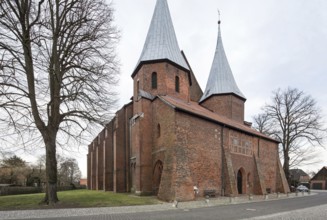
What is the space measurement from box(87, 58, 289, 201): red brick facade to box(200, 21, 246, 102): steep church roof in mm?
Result: 7054

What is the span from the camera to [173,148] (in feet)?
70.9

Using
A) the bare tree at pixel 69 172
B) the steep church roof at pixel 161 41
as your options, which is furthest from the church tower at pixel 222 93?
the bare tree at pixel 69 172

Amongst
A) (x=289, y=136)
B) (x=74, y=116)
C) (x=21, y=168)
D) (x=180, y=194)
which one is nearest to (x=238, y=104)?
(x=289, y=136)

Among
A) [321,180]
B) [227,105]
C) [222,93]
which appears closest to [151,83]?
[222,93]

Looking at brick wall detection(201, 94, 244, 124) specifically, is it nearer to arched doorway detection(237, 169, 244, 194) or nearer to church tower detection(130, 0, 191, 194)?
church tower detection(130, 0, 191, 194)

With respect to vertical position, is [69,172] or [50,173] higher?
[50,173]

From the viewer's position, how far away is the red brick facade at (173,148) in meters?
21.9

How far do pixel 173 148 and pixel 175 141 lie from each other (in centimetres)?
56

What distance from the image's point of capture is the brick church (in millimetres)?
22594

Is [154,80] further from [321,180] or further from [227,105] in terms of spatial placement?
[321,180]

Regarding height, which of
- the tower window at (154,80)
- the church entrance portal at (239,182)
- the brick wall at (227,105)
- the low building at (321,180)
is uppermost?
the tower window at (154,80)

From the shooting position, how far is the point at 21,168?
197ft

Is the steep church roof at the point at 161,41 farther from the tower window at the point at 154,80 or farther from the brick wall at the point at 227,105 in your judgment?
the brick wall at the point at 227,105

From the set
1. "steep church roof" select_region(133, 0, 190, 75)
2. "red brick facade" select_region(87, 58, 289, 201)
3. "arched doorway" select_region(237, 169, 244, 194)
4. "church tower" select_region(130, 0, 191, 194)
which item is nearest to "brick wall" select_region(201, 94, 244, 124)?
"red brick facade" select_region(87, 58, 289, 201)
